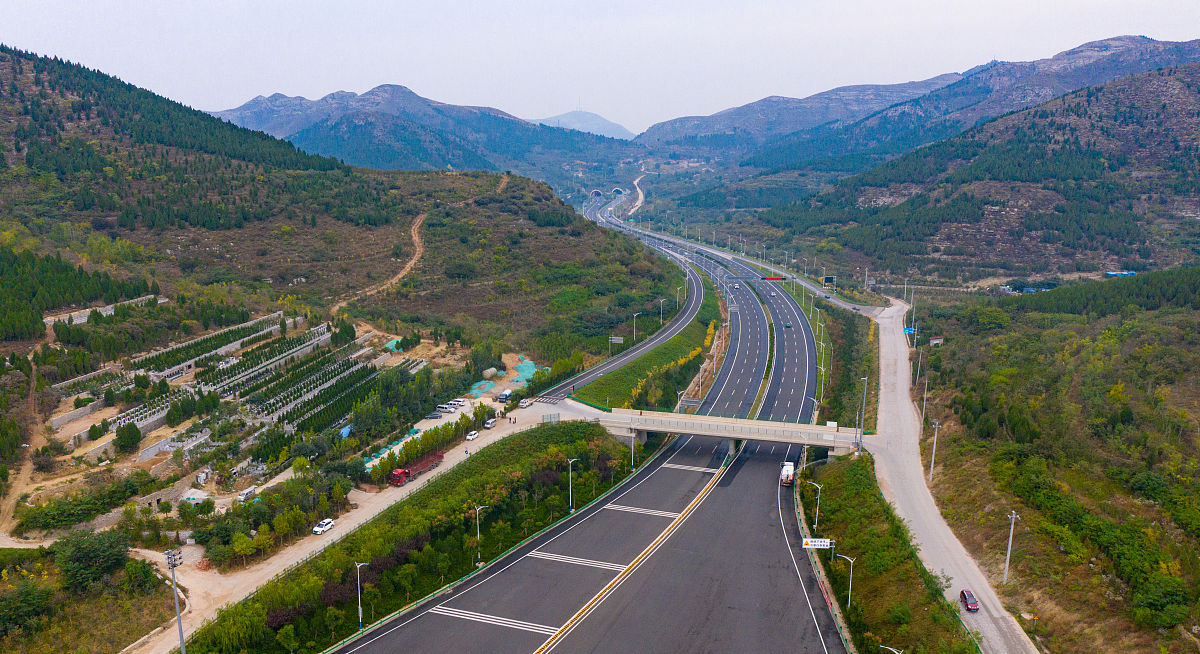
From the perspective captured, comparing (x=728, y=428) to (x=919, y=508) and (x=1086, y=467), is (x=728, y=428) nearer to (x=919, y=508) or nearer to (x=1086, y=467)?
(x=919, y=508)

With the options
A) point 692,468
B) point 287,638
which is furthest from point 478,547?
point 692,468

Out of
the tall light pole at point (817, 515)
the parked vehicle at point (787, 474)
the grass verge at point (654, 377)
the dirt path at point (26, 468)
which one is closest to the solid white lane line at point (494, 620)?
the tall light pole at point (817, 515)

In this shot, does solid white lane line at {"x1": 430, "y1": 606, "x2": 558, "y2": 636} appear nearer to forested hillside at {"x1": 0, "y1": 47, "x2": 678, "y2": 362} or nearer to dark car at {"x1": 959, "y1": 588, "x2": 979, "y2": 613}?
dark car at {"x1": 959, "y1": 588, "x2": 979, "y2": 613}

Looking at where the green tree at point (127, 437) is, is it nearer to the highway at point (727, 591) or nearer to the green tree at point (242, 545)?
the green tree at point (242, 545)

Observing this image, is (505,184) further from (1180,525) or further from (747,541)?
(1180,525)

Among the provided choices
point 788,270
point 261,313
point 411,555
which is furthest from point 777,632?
point 788,270

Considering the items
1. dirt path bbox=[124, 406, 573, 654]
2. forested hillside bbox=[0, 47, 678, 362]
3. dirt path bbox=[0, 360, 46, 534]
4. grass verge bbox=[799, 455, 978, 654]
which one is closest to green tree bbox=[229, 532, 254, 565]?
dirt path bbox=[124, 406, 573, 654]
